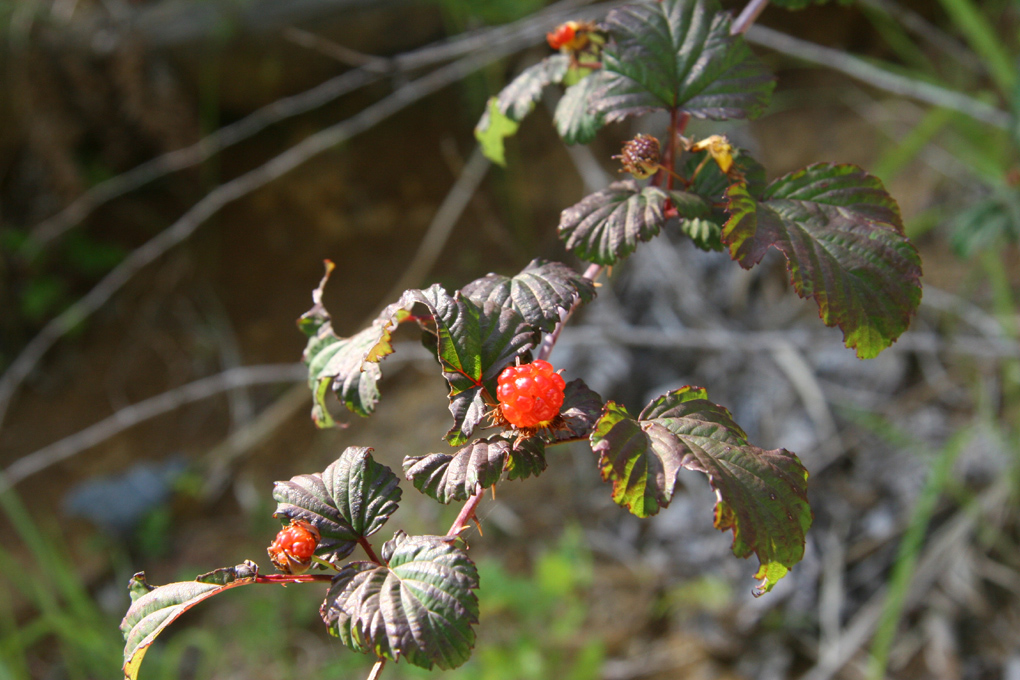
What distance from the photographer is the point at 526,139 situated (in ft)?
8.65

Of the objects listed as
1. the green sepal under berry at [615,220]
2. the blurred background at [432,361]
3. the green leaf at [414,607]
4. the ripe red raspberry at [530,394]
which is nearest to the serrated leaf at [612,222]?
the green sepal under berry at [615,220]

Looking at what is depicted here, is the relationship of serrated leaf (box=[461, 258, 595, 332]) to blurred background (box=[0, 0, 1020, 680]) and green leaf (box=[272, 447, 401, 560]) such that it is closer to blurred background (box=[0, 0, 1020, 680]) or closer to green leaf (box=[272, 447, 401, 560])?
green leaf (box=[272, 447, 401, 560])

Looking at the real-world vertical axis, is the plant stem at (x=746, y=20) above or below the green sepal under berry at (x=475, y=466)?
above

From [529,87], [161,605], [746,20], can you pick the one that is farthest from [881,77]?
[161,605]

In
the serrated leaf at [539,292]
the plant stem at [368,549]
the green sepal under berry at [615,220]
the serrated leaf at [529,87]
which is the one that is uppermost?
the serrated leaf at [529,87]

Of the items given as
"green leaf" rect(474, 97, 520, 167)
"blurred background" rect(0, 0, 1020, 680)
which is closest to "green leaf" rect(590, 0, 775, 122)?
"green leaf" rect(474, 97, 520, 167)

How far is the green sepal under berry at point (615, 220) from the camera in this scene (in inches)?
17.8

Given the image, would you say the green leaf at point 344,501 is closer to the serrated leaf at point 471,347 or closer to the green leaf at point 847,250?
the serrated leaf at point 471,347

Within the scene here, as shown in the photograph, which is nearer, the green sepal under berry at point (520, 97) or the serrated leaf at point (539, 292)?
the serrated leaf at point (539, 292)

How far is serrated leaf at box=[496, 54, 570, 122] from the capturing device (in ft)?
1.91

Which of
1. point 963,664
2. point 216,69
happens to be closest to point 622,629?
point 963,664

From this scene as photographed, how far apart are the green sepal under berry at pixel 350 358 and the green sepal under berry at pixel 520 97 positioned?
8.5 inches

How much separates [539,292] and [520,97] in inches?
8.7

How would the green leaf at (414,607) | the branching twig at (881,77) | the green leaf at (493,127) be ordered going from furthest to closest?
1. the branching twig at (881,77)
2. the green leaf at (493,127)
3. the green leaf at (414,607)
